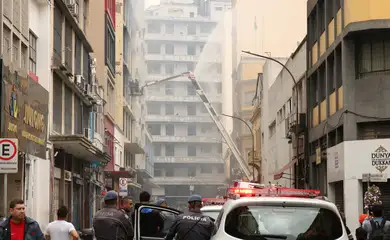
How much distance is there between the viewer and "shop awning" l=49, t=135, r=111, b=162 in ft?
101

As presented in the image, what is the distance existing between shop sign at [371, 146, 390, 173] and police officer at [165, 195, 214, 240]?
1659 cm

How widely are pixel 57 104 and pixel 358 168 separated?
38.8 feet

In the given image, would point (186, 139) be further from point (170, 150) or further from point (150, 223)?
point (150, 223)

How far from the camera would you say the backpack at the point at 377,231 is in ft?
43.4

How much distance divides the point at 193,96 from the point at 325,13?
78.8 metres

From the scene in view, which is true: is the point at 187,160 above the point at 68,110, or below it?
below

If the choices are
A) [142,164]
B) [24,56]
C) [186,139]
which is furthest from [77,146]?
[186,139]

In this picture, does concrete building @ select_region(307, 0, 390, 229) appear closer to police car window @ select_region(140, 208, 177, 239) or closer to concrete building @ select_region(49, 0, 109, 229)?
concrete building @ select_region(49, 0, 109, 229)

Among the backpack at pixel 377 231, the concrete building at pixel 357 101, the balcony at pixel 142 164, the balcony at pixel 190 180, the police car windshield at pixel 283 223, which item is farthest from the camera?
the balcony at pixel 190 180

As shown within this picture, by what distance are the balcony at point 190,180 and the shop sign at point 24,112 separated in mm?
81767

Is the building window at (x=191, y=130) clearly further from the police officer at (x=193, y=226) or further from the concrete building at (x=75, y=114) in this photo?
the police officer at (x=193, y=226)

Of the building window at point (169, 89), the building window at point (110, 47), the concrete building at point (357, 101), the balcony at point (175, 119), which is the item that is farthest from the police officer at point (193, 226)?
the building window at point (169, 89)

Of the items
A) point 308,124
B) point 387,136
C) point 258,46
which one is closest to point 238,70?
point 258,46

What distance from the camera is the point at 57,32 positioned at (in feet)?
104
